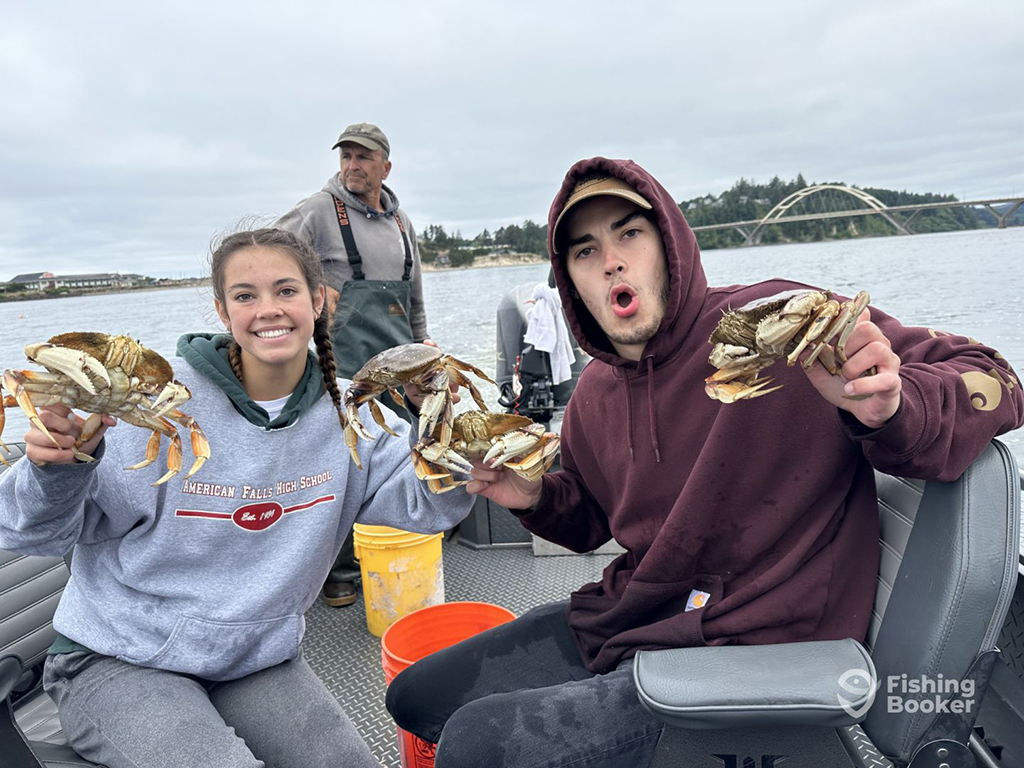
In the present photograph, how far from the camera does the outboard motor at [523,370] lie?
5516 millimetres

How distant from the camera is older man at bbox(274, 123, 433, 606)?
436 cm

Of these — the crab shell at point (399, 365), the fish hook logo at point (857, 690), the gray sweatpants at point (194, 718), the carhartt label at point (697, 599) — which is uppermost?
the crab shell at point (399, 365)

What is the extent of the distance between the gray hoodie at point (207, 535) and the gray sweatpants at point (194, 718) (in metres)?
0.06

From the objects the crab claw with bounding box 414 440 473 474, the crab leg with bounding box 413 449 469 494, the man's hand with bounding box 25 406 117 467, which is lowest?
the crab leg with bounding box 413 449 469 494

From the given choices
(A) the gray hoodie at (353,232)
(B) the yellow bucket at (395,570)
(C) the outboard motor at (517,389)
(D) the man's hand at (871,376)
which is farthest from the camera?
(C) the outboard motor at (517,389)

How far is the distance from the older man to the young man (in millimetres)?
2262

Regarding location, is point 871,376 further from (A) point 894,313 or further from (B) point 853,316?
(A) point 894,313

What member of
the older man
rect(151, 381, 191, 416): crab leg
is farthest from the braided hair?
the older man

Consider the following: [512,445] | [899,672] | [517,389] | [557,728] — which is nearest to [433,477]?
[512,445]

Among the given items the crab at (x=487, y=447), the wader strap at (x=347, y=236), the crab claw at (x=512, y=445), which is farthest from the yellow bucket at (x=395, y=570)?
the wader strap at (x=347, y=236)

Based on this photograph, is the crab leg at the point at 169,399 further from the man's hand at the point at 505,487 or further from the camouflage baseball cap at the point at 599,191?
the camouflage baseball cap at the point at 599,191

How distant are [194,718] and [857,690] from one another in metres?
1.67

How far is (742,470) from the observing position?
187 centimetres

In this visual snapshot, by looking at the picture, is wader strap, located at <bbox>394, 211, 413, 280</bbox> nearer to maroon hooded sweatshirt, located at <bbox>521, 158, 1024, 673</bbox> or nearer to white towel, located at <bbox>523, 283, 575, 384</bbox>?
white towel, located at <bbox>523, 283, 575, 384</bbox>
